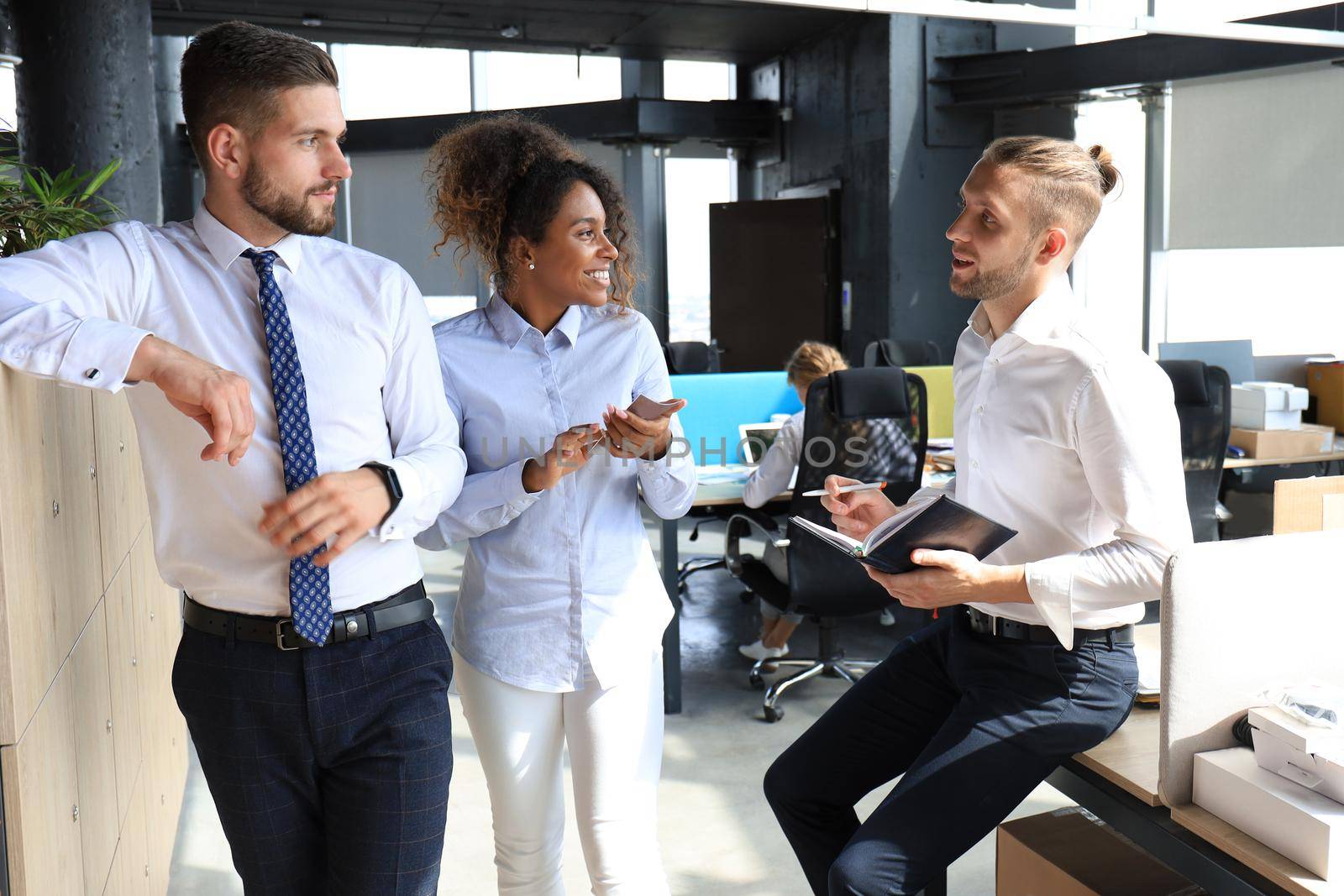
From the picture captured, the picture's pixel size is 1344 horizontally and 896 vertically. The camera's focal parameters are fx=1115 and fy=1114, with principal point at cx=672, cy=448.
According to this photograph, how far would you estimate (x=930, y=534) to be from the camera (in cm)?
176

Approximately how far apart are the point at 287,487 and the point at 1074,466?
1231 mm

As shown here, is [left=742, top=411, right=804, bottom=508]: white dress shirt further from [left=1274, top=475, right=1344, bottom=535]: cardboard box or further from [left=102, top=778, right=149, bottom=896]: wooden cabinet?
[left=102, top=778, right=149, bottom=896]: wooden cabinet

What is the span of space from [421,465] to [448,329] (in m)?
0.52

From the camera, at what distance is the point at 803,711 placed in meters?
4.16

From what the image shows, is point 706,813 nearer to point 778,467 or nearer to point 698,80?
point 778,467

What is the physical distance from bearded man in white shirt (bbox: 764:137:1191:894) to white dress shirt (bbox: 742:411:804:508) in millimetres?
1921

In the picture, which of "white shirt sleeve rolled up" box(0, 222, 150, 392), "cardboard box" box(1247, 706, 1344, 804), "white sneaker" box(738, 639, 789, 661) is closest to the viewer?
"white shirt sleeve rolled up" box(0, 222, 150, 392)

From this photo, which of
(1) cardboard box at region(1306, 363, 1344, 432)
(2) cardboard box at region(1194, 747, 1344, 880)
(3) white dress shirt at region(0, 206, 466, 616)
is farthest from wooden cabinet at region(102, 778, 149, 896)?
(1) cardboard box at region(1306, 363, 1344, 432)

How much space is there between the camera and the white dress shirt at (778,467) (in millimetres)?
4031

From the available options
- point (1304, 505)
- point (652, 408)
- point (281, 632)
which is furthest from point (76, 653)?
point (1304, 505)

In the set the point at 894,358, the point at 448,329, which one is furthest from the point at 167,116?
the point at 448,329

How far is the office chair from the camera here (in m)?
3.80

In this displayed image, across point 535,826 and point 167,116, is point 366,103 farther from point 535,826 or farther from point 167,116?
point 535,826

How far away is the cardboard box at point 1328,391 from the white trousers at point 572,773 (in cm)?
493
